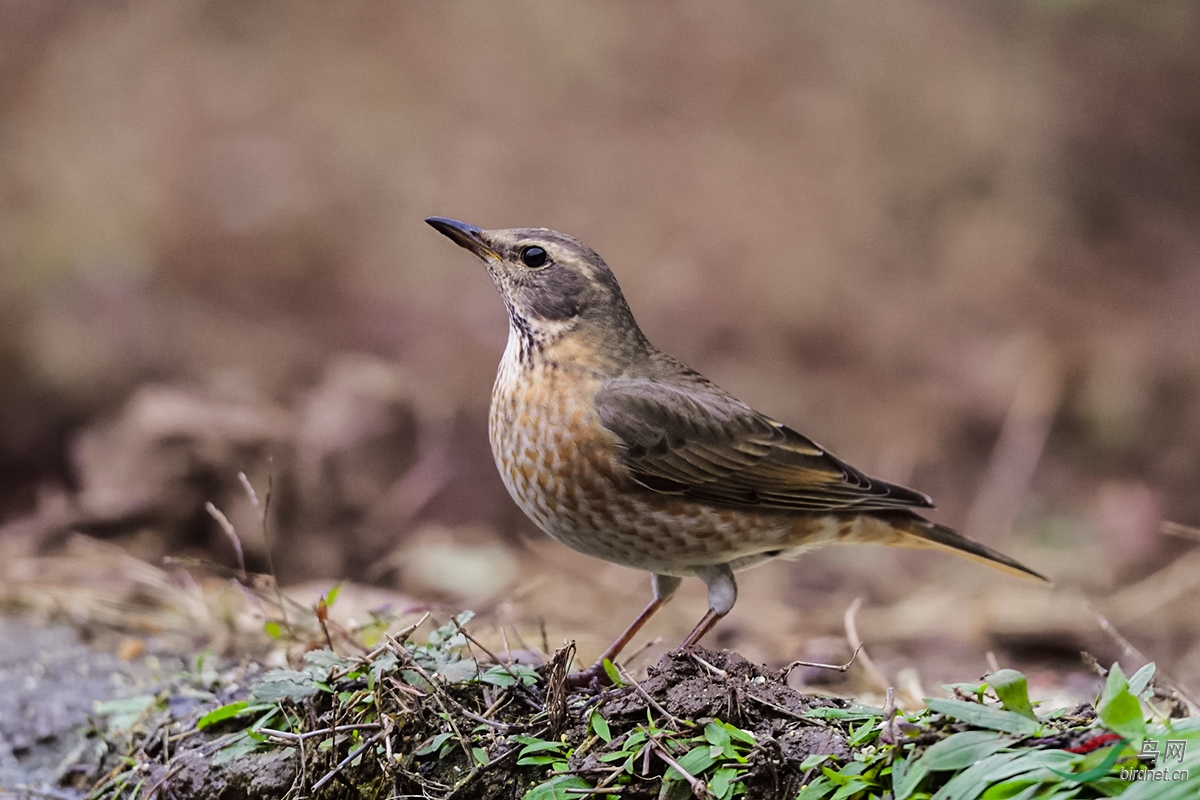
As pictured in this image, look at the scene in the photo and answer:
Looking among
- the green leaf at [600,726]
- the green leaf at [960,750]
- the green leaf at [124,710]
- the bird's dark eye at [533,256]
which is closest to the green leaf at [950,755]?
the green leaf at [960,750]

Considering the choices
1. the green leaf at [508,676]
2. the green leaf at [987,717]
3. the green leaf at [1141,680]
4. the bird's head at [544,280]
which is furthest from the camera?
the bird's head at [544,280]

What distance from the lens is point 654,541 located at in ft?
13.3

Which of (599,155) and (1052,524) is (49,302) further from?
(1052,524)

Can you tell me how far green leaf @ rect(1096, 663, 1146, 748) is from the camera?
232 centimetres

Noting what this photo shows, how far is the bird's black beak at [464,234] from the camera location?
438 centimetres

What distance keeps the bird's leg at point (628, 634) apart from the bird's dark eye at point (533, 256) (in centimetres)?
127

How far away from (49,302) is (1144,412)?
28.1ft

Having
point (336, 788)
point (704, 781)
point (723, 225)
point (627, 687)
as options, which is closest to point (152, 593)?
point (336, 788)

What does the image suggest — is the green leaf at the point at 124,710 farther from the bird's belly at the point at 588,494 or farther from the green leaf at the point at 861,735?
the green leaf at the point at 861,735

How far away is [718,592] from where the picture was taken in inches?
166

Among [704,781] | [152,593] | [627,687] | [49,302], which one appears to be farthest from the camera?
[49,302]

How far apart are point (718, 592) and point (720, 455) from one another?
0.53 metres

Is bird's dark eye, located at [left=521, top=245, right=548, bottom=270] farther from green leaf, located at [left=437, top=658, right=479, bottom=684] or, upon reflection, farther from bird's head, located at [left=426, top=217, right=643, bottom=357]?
green leaf, located at [left=437, top=658, right=479, bottom=684]

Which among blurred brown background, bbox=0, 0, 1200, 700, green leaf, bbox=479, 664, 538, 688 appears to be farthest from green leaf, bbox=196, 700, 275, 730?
blurred brown background, bbox=0, 0, 1200, 700
